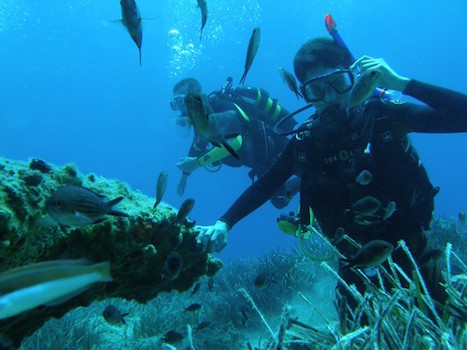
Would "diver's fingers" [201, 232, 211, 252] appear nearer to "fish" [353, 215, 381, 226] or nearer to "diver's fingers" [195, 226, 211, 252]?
"diver's fingers" [195, 226, 211, 252]

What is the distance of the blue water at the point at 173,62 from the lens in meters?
51.5

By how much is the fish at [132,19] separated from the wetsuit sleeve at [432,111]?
3206 millimetres

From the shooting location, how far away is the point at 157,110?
336ft

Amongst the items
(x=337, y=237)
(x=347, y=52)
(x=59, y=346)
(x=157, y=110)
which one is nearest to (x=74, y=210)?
(x=337, y=237)

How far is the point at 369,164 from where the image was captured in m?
3.69

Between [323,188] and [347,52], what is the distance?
2.28 metres

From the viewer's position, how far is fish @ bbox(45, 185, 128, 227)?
5.99 ft

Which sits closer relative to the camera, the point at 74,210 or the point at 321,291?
the point at 74,210

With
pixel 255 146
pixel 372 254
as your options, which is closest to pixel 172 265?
pixel 372 254

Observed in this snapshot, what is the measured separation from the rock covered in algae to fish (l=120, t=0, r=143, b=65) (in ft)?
4.28

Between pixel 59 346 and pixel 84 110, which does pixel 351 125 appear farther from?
pixel 84 110

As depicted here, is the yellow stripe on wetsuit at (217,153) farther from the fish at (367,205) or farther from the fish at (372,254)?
the fish at (372,254)

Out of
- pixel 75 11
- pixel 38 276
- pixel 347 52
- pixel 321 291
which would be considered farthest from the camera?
pixel 75 11

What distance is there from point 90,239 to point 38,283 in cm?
169
